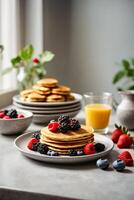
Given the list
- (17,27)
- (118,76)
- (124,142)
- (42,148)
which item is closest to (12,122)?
(42,148)

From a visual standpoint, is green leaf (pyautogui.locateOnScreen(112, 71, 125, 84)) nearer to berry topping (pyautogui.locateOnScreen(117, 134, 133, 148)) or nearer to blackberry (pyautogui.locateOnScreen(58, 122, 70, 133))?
berry topping (pyautogui.locateOnScreen(117, 134, 133, 148))

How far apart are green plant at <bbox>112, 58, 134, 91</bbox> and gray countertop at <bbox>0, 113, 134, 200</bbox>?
1.41 m

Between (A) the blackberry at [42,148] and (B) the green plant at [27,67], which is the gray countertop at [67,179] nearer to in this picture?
(A) the blackberry at [42,148]

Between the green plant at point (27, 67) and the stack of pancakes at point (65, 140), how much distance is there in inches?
35.9

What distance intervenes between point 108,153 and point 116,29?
61.2 inches

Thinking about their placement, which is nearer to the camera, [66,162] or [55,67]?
[66,162]

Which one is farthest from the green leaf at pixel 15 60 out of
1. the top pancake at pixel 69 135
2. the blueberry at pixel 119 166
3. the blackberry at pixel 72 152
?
the blueberry at pixel 119 166

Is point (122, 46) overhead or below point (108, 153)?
overhead

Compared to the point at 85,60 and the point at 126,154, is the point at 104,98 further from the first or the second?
the point at 85,60

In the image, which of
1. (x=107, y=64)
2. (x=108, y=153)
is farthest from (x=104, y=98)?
(x=107, y=64)

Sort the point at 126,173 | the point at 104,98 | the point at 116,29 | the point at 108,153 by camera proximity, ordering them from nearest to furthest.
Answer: the point at 126,173, the point at 108,153, the point at 104,98, the point at 116,29

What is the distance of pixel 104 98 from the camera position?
1418 millimetres

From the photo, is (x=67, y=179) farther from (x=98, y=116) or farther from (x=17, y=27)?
(x=17, y=27)

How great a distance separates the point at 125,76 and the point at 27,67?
33.0 inches
